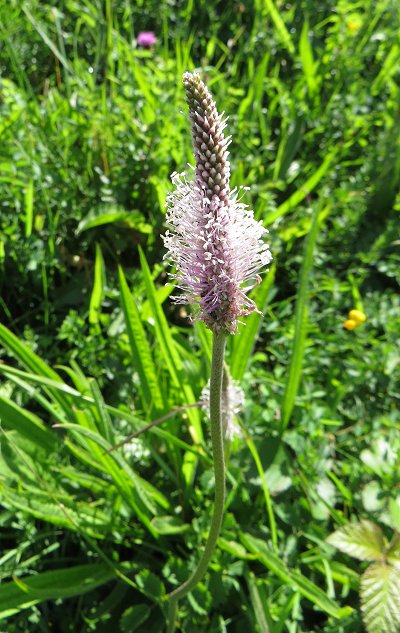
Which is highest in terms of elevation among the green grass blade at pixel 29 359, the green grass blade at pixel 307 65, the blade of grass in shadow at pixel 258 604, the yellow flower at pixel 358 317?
the green grass blade at pixel 307 65

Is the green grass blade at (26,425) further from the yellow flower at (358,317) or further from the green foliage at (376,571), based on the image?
the yellow flower at (358,317)

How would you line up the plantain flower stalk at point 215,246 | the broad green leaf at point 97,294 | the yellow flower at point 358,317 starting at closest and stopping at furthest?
the plantain flower stalk at point 215,246
the broad green leaf at point 97,294
the yellow flower at point 358,317

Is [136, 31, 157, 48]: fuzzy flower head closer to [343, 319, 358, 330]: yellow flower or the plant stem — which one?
[343, 319, 358, 330]: yellow flower

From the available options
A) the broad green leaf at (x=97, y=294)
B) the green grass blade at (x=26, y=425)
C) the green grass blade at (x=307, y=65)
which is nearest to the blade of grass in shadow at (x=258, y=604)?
the green grass blade at (x=26, y=425)

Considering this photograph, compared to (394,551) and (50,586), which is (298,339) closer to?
(394,551)

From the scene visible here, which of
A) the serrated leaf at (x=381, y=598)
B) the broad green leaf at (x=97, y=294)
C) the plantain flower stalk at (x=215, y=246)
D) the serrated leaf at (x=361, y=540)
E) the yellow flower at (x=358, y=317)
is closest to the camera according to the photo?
the plantain flower stalk at (x=215, y=246)

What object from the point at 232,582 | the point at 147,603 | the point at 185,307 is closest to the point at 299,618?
the point at 232,582
